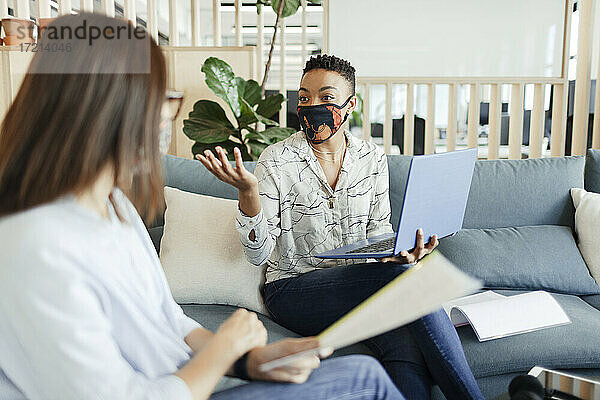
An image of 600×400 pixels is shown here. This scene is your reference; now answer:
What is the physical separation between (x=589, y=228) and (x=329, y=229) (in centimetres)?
100

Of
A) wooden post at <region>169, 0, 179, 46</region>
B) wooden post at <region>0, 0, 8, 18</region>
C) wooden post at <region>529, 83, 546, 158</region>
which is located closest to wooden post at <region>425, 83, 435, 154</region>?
wooden post at <region>529, 83, 546, 158</region>

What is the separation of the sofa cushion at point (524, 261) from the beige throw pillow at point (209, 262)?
746mm

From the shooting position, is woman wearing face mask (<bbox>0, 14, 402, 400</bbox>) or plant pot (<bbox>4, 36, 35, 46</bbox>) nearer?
woman wearing face mask (<bbox>0, 14, 402, 400</bbox>)

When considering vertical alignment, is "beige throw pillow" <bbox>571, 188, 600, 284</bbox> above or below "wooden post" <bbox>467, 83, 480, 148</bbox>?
below

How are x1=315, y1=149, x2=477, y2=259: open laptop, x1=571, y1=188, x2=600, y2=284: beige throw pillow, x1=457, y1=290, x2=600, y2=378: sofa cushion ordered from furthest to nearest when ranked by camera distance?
x1=571, y1=188, x2=600, y2=284: beige throw pillow
x1=457, y1=290, x2=600, y2=378: sofa cushion
x1=315, y1=149, x2=477, y2=259: open laptop

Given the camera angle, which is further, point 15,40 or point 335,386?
point 15,40

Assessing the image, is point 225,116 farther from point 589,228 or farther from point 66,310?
point 66,310

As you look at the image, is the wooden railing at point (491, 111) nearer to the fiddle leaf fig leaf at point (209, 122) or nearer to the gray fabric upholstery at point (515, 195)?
the fiddle leaf fig leaf at point (209, 122)

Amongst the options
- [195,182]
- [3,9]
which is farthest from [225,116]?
[3,9]

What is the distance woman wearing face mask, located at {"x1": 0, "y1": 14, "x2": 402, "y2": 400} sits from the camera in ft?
2.51

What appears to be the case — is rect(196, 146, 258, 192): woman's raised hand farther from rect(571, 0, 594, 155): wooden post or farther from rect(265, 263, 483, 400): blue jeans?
rect(571, 0, 594, 155): wooden post

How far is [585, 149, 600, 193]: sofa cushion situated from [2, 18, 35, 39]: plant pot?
2.87 m

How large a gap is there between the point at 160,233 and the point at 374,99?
12.5ft

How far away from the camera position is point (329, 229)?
1.92 m
